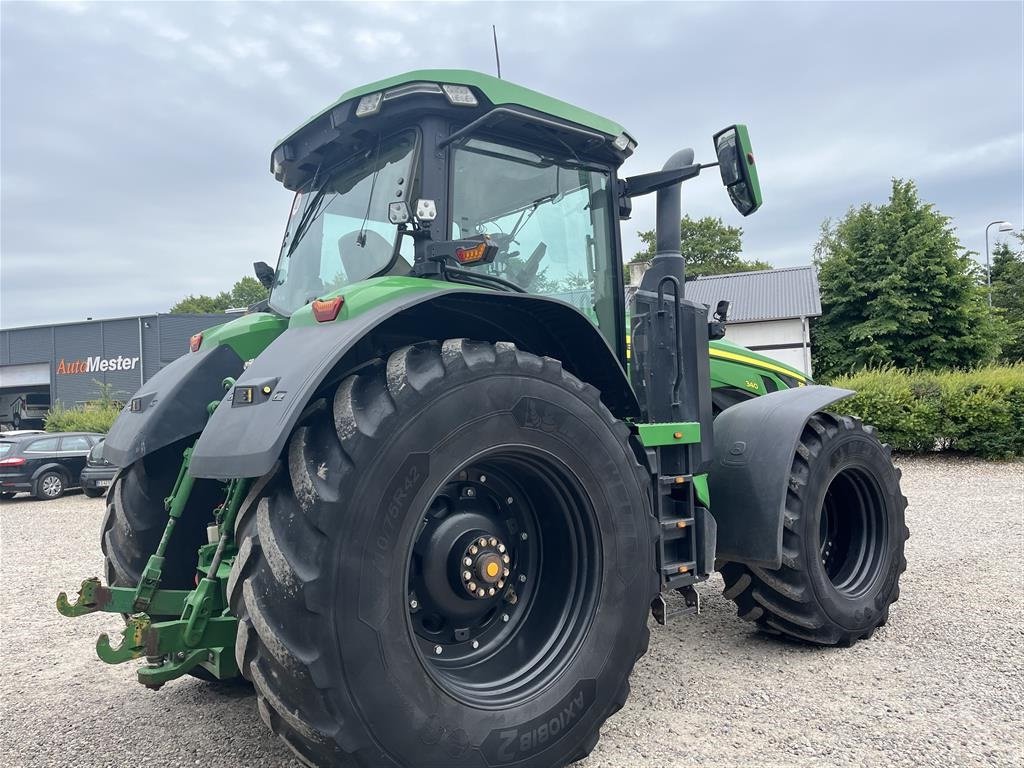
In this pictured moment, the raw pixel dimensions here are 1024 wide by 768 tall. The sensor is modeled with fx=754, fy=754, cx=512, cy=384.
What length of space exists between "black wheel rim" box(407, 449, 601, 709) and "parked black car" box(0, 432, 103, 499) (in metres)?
15.8

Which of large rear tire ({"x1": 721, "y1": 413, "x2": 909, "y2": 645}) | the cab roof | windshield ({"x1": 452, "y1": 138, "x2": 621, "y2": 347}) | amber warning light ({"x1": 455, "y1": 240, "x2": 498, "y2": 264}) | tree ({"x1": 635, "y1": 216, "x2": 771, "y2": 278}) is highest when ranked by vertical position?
tree ({"x1": 635, "y1": 216, "x2": 771, "y2": 278})

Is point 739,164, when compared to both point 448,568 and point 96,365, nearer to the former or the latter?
point 448,568

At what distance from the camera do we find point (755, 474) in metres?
4.03

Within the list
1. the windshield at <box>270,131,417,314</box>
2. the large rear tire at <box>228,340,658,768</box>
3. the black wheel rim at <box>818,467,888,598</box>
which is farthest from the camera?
the black wheel rim at <box>818,467,888,598</box>

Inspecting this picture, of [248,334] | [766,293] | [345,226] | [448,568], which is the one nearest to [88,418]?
[248,334]

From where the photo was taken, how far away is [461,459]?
261 cm

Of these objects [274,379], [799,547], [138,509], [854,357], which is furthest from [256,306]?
[854,357]

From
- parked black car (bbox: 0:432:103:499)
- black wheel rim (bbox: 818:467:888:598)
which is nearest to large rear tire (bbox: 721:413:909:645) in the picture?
black wheel rim (bbox: 818:467:888:598)

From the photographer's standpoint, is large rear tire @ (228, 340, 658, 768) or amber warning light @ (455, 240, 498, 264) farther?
amber warning light @ (455, 240, 498, 264)

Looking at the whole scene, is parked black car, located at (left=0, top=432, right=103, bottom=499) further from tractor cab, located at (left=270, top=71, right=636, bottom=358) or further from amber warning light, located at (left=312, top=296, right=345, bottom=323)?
amber warning light, located at (left=312, top=296, right=345, bottom=323)

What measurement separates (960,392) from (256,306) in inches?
560

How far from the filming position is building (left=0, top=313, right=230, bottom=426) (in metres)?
34.6

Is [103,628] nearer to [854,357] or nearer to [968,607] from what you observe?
[968,607]

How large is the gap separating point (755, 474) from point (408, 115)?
2.52 m
